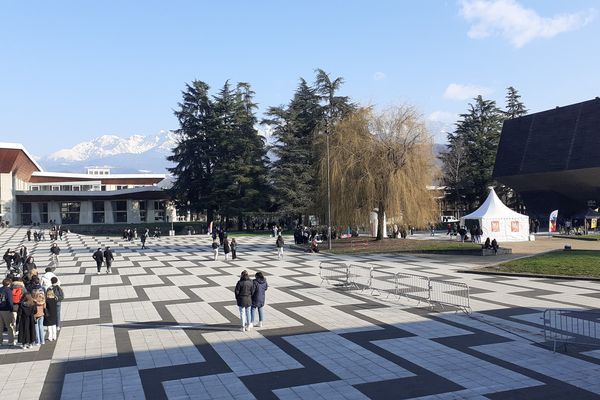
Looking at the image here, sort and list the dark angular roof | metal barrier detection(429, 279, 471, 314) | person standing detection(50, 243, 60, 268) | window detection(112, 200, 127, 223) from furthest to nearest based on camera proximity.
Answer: window detection(112, 200, 127, 223), the dark angular roof, person standing detection(50, 243, 60, 268), metal barrier detection(429, 279, 471, 314)

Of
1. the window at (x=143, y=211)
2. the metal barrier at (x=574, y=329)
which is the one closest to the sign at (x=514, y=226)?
the metal barrier at (x=574, y=329)

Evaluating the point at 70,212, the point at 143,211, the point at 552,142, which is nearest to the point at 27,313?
the point at 552,142

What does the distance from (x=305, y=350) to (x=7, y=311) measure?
6421 mm

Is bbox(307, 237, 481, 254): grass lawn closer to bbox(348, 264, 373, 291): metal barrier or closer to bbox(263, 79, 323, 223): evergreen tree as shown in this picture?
bbox(348, 264, 373, 291): metal barrier

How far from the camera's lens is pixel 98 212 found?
8331 centimetres

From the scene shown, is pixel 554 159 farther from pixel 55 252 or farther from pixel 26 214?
pixel 26 214

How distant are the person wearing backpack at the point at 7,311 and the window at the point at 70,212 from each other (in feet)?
252

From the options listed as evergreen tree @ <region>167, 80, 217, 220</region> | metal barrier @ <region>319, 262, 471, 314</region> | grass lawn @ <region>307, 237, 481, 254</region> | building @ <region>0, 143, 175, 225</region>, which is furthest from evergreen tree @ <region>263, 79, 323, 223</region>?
metal barrier @ <region>319, 262, 471, 314</region>

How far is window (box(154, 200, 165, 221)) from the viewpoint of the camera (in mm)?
84062

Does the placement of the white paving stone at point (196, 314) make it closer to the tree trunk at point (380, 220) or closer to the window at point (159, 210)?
the tree trunk at point (380, 220)

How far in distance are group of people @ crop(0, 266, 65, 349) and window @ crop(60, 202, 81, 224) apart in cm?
7657

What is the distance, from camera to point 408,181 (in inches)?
1281

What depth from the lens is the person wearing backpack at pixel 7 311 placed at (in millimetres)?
11125

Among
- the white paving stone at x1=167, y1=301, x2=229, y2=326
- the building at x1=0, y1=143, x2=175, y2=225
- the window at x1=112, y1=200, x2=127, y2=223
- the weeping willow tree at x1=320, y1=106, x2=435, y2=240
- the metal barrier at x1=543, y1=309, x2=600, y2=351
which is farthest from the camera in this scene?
the window at x1=112, y1=200, x2=127, y2=223
